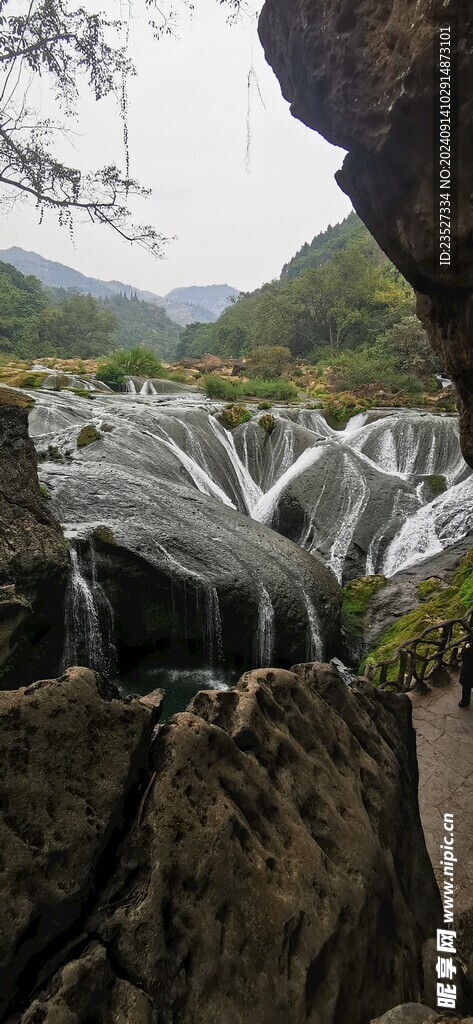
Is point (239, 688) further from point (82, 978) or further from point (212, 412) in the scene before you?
point (212, 412)

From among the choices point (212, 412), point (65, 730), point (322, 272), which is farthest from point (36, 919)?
point (322, 272)

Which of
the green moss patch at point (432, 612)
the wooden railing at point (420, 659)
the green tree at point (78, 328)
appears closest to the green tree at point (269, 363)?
the green tree at point (78, 328)

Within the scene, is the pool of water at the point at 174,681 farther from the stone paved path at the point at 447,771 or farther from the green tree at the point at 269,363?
the green tree at the point at 269,363

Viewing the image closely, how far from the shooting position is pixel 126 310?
4520 inches

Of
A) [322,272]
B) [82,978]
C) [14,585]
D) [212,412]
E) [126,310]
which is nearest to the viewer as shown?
[82,978]

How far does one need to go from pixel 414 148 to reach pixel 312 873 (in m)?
4.90

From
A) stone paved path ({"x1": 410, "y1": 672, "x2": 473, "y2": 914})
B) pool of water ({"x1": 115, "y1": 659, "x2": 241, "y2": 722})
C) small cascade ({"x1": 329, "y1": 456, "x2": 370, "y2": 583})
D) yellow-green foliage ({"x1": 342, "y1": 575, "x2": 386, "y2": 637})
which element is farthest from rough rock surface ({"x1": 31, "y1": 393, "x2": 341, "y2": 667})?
stone paved path ({"x1": 410, "y1": 672, "x2": 473, "y2": 914})

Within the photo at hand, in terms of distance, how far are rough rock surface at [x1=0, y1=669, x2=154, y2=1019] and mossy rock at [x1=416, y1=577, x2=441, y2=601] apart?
767 cm

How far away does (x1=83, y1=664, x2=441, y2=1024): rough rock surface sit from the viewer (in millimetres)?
1420

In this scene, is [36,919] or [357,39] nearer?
[36,919]

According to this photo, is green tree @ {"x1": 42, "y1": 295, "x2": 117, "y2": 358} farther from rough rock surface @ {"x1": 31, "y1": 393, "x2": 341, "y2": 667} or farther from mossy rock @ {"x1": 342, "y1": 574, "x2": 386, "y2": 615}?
mossy rock @ {"x1": 342, "y1": 574, "x2": 386, "y2": 615}

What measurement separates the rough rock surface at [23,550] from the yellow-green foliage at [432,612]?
4639 millimetres

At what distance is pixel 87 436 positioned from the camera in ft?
34.5

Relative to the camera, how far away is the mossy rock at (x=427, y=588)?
845cm
